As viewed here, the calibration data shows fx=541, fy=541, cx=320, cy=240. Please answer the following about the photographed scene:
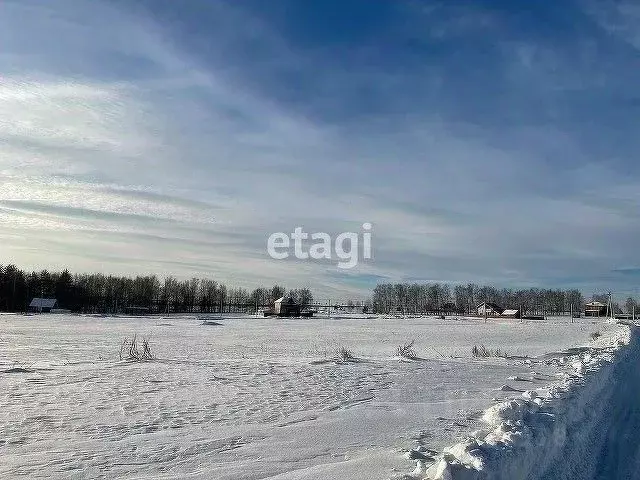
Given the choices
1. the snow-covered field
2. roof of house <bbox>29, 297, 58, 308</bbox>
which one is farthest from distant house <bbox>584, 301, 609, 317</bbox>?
the snow-covered field

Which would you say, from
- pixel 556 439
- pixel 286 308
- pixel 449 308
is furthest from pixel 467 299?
pixel 556 439

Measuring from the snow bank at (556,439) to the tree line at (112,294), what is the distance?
355 feet

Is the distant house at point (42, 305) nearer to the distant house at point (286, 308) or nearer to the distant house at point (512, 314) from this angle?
the distant house at point (286, 308)

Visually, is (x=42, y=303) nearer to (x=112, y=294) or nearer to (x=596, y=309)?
(x=112, y=294)

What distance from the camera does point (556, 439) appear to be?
6559mm

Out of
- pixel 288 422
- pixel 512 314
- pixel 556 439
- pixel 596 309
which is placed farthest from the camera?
pixel 596 309

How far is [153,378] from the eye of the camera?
1096 cm

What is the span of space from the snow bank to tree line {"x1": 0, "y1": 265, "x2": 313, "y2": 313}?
355 ft

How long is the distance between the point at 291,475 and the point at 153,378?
662 centimetres

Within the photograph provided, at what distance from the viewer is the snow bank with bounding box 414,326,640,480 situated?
15.9 ft

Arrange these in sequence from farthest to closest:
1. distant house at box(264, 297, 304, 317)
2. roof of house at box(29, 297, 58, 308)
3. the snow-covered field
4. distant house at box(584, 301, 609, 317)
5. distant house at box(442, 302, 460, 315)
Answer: distant house at box(442, 302, 460, 315)
distant house at box(584, 301, 609, 317)
distant house at box(264, 297, 304, 317)
roof of house at box(29, 297, 58, 308)
the snow-covered field

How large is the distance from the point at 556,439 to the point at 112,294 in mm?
135448

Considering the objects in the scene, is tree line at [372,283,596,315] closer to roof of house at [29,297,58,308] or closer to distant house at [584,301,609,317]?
distant house at [584,301,609,317]

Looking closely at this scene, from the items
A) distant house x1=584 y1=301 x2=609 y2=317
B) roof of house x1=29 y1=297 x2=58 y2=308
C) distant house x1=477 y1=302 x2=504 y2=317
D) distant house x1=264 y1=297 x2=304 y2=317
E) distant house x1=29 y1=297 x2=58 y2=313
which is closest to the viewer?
distant house x1=29 y1=297 x2=58 y2=313
